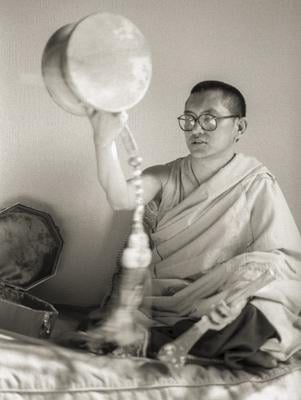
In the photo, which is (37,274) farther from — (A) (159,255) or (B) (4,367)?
(B) (4,367)

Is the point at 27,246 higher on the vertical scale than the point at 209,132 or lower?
lower

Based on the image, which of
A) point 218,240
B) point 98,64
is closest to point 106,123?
point 98,64

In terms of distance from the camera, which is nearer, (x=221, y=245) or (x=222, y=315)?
(x=222, y=315)

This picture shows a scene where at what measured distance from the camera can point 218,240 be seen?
182cm

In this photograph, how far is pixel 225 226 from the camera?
5.95 ft

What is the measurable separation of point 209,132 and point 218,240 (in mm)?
326

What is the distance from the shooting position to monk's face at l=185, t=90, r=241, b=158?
5.95ft

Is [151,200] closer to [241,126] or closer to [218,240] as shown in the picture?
[218,240]

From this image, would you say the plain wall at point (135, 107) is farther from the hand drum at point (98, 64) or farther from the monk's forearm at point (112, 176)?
the hand drum at point (98, 64)

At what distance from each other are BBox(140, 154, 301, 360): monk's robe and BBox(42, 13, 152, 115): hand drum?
48cm

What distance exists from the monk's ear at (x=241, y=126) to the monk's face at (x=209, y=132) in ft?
0.05

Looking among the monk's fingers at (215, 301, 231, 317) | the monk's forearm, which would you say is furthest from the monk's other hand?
the monk's forearm

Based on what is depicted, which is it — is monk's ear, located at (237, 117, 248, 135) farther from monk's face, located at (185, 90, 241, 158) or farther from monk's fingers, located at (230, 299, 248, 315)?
monk's fingers, located at (230, 299, 248, 315)

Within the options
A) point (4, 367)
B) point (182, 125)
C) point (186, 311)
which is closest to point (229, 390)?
point (186, 311)
